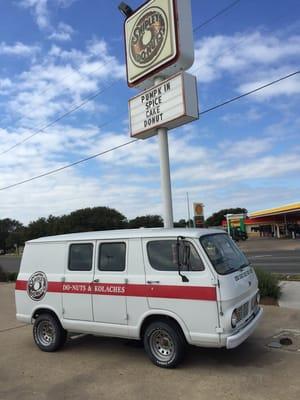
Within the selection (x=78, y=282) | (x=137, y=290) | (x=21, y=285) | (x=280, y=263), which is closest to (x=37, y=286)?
(x=21, y=285)

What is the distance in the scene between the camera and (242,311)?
20.1 ft

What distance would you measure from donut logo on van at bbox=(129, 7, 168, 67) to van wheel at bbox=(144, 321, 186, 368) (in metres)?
7.97

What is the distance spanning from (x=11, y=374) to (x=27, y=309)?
1435mm

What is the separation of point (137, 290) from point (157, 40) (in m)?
7.86

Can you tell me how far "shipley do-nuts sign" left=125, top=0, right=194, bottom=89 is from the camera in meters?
11.4

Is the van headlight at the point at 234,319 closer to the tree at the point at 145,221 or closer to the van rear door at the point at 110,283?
the van rear door at the point at 110,283

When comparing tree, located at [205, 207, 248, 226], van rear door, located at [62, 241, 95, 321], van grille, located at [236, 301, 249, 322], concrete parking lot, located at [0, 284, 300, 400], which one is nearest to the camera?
concrete parking lot, located at [0, 284, 300, 400]

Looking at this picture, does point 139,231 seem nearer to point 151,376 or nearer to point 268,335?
point 151,376

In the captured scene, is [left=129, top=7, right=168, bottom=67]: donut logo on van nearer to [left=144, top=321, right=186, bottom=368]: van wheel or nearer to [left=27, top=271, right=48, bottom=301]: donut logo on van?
[left=27, top=271, right=48, bottom=301]: donut logo on van

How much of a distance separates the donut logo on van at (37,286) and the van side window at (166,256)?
219cm

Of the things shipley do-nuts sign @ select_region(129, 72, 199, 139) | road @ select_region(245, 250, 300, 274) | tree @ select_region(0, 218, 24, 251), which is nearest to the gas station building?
road @ select_region(245, 250, 300, 274)

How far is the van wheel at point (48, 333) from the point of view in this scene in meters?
7.41

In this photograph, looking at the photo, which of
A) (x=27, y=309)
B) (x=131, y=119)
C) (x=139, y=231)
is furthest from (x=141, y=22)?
(x=27, y=309)

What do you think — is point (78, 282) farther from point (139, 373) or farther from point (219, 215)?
point (219, 215)
